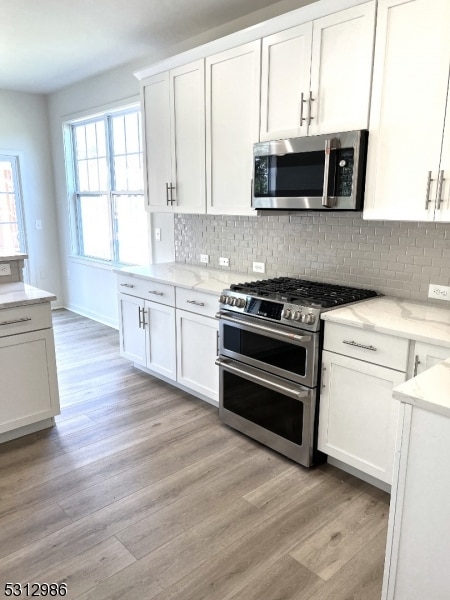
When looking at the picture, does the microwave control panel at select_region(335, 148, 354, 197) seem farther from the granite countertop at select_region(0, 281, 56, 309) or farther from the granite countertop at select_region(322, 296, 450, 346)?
the granite countertop at select_region(0, 281, 56, 309)

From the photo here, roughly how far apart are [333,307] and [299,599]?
4.29 feet

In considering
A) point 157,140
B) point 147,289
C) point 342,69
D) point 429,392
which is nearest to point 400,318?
point 429,392

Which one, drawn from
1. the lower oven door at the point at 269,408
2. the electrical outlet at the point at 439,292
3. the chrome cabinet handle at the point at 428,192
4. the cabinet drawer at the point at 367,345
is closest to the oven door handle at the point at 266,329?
the cabinet drawer at the point at 367,345

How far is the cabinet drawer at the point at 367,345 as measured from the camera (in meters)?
2.03

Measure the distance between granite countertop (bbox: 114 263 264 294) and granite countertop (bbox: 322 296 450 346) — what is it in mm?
937

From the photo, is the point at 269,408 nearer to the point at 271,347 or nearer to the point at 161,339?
the point at 271,347

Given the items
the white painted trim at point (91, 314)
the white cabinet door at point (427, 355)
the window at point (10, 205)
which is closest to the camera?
→ the white cabinet door at point (427, 355)

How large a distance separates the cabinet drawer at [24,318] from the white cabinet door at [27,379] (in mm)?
37

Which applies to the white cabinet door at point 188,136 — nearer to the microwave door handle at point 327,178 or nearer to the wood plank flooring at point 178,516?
the microwave door handle at point 327,178

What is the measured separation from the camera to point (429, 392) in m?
1.33

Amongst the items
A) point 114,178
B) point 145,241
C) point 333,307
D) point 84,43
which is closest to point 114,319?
point 145,241

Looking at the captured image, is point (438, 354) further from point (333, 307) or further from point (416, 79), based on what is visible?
point (416, 79)

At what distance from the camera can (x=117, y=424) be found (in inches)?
118

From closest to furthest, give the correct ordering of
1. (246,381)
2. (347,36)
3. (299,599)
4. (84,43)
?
(299,599), (347,36), (246,381), (84,43)
